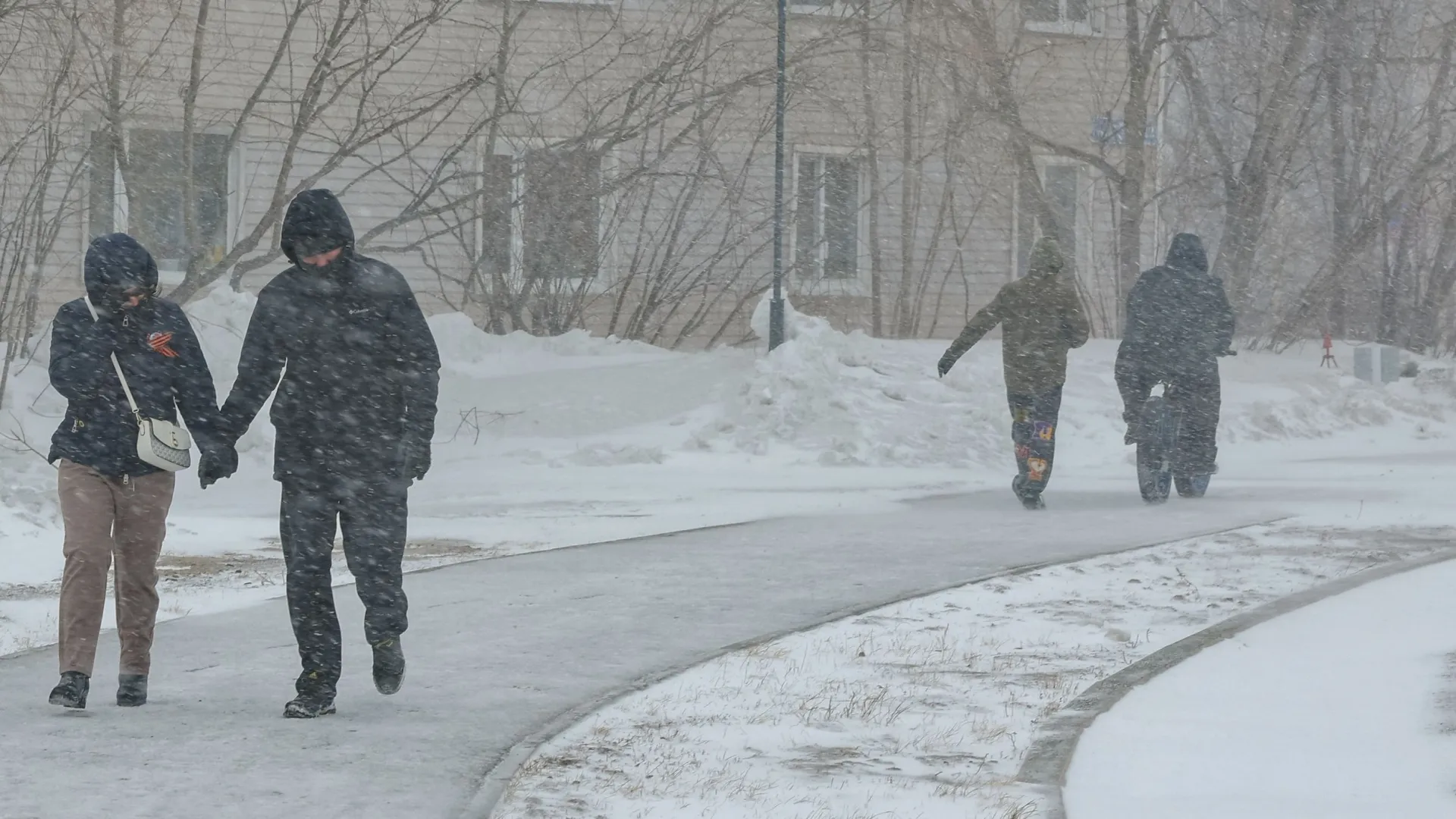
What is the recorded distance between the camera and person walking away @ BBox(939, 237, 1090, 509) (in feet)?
41.6

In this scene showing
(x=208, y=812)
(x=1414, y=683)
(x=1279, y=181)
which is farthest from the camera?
(x=1279, y=181)

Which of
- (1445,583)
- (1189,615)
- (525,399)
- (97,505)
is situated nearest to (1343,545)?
(1445,583)

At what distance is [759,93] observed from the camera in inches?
830

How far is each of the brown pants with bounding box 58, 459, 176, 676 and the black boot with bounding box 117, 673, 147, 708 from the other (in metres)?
0.02

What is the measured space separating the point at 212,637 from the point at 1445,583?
5.69 meters

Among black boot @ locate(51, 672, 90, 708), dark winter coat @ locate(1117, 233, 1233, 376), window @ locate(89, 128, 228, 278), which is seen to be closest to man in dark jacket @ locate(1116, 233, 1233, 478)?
dark winter coat @ locate(1117, 233, 1233, 376)

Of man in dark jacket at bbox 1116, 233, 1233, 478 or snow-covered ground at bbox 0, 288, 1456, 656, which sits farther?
man in dark jacket at bbox 1116, 233, 1233, 478

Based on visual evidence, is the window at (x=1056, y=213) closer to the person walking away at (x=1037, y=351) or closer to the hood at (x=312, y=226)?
the person walking away at (x=1037, y=351)

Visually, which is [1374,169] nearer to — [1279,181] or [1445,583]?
[1279,181]

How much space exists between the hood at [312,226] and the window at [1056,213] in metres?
16.6

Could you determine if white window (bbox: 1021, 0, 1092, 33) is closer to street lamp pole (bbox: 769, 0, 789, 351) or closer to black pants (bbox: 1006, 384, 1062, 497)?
street lamp pole (bbox: 769, 0, 789, 351)

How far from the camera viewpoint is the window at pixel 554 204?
20.1 meters

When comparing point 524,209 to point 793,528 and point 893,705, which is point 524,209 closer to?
point 793,528

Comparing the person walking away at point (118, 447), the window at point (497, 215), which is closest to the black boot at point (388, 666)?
the person walking away at point (118, 447)
